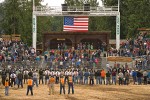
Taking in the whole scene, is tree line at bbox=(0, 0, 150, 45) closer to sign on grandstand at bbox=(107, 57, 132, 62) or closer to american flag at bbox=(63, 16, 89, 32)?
american flag at bbox=(63, 16, 89, 32)

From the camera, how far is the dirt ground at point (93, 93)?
3039 cm

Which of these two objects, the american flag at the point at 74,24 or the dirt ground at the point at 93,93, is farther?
the american flag at the point at 74,24

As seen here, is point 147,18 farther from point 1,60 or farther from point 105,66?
point 1,60

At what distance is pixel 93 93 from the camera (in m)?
32.6

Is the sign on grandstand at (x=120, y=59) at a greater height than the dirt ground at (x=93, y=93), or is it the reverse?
Answer: the sign on grandstand at (x=120, y=59)

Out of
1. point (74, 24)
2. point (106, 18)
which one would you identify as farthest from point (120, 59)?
point (106, 18)

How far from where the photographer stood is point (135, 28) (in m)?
76.7

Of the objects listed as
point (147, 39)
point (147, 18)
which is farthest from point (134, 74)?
point (147, 18)

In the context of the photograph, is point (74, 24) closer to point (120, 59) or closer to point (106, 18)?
point (120, 59)

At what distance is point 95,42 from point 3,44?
1243cm

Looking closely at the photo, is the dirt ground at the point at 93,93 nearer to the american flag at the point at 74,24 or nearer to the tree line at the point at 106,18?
the american flag at the point at 74,24

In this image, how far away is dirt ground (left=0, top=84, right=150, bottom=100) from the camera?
1197 inches

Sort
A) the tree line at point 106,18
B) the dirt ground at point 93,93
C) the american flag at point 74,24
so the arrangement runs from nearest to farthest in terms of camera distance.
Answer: the dirt ground at point 93,93
the american flag at point 74,24
the tree line at point 106,18

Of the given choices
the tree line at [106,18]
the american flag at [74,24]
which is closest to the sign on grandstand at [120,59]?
the american flag at [74,24]
